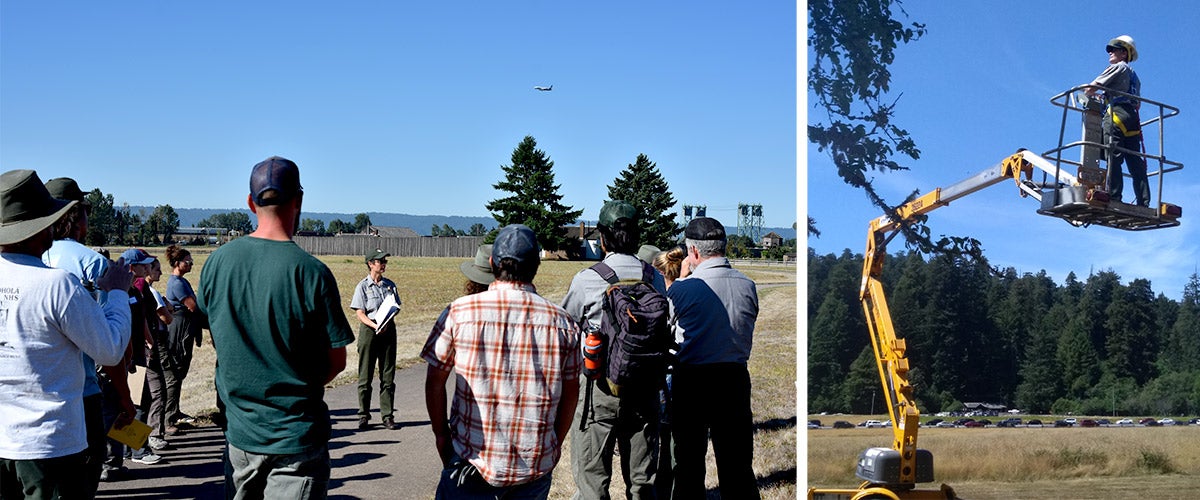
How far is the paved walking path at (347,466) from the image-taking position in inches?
277

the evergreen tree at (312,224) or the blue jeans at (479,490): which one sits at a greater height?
the evergreen tree at (312,224)

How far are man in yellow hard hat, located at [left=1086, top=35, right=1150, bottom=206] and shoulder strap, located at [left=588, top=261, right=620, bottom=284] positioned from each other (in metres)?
2.84

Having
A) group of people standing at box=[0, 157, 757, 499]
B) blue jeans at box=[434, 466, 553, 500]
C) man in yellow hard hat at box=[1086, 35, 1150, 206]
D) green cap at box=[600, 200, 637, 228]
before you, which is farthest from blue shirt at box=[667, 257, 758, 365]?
man in yellow hard hat at box=[1086, 35, 1150, 206]

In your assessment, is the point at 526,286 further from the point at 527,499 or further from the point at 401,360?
the point at 401,360

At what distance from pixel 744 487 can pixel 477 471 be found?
2393mm

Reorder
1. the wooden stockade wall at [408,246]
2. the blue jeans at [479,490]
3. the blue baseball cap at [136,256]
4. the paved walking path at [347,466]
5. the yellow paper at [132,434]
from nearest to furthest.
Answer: the blue jeans at [479,490] → the yellow paper at [132,434] → the paved walking path at [347,466] → the blue baseball cap at [136,256] → the wooden stockade wall at [408,246]

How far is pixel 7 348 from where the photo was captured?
3549 mm

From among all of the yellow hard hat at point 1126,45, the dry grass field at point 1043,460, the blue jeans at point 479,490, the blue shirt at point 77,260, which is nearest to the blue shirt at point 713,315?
the dry grass field at point 1043,460

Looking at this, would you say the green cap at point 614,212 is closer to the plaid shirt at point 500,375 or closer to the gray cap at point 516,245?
the gray cap at point 516,245

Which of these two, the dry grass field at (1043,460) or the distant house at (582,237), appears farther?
the distant house at (582,237)

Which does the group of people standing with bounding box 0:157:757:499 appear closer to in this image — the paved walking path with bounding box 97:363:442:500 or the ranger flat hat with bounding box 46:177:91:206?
the ranger flat hat with bounding box 46:177:91:206

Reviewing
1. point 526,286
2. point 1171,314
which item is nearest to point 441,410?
point 526,286

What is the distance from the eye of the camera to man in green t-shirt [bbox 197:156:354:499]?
11.2ft

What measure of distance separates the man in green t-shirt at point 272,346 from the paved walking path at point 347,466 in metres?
Answer: 3.63
